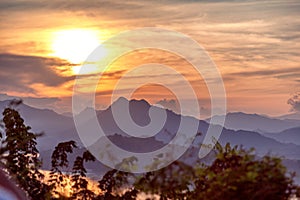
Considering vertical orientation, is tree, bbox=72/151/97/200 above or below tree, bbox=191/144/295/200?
above

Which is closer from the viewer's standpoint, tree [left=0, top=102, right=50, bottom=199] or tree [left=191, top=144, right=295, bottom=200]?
tree [left=191, top=144, right=295, bottom=200]

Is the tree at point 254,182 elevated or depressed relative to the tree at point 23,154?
depressed

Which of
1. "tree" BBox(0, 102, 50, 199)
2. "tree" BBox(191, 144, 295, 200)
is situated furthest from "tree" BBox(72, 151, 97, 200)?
"tree" BBox(191, 144, 295, 200)

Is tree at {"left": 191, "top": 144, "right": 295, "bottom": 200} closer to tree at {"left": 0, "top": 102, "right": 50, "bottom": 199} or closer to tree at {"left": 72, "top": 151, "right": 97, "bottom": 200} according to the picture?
tree at {"left": 72, "top": 151, "right": 97, "bottom": 200}

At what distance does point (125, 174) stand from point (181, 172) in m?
4.94

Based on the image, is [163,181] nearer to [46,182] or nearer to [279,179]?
[279,179]

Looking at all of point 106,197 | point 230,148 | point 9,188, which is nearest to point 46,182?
point 106,197

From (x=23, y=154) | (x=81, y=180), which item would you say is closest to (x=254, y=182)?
(x=81, y=180)

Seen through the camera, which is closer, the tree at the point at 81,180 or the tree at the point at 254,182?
the tree at the point at 254,182

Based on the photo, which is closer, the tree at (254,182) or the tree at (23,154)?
the tree at (254,182)

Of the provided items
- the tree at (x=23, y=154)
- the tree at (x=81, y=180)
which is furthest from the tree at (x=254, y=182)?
the tree at (x=23, y=154)

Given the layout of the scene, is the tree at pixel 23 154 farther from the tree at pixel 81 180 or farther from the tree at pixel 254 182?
the tree at pixel 254 182

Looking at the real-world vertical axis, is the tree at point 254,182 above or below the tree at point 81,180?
below

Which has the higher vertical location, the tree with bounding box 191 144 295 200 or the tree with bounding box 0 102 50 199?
the tree with bounding box 0 102 50 199
